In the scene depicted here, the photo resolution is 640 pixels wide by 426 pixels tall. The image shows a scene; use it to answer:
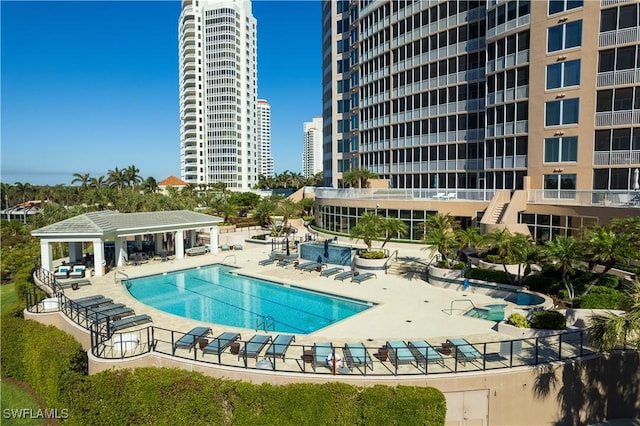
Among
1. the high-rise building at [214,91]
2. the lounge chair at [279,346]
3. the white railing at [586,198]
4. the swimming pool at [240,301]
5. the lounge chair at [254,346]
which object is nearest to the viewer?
the lounge chair at [279,346]

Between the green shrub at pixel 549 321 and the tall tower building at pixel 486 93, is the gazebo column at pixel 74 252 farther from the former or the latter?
the tall tower building at pixel 486 93

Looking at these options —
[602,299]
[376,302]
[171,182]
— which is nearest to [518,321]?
[602,299]

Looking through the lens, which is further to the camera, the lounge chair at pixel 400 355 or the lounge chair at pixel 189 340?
the lounge chair at pixel 189 340

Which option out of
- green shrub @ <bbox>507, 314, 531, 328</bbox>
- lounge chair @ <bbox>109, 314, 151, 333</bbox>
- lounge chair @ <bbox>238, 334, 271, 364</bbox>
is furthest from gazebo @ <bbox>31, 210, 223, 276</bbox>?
green shrub @ <bbox>507, 314, 531, 328</bbox>

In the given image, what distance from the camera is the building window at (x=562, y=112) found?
97.7ft

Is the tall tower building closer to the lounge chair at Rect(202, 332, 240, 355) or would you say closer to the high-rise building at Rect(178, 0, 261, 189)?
the lounge chair at Rect(202, 332, 240, 355)

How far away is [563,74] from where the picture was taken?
98.9ft

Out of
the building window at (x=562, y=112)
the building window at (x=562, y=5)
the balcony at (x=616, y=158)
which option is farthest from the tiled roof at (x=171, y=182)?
the balcony at (x=616, y=158)

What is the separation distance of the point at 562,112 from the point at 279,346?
94.4ft

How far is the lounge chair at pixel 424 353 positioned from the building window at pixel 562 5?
96.2ft

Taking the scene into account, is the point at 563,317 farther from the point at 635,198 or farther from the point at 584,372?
the point at 635,198

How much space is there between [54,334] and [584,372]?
20.4 metres

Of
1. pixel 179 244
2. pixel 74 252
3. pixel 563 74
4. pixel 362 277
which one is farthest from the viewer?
pixel 179 244

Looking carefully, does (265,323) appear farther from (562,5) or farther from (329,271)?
(562,5)
